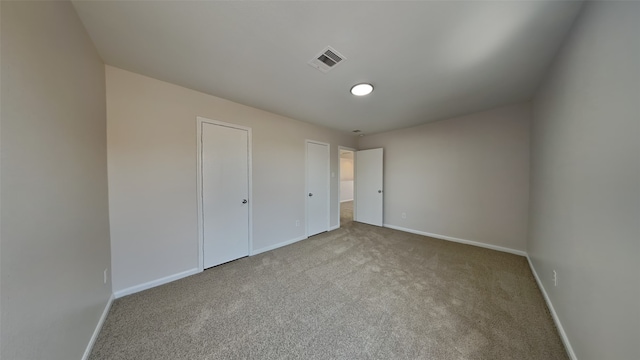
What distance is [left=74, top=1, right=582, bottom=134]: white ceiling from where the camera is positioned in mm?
1229

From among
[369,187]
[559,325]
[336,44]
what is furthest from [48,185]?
[369,187]

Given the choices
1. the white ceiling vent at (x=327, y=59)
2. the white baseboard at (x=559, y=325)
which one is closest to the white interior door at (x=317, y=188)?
the white ceiling vent at (x=327, y=59)

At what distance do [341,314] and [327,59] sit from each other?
2338 millimetres

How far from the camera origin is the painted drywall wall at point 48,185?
776 millimetres

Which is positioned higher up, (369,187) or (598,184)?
(598,184)

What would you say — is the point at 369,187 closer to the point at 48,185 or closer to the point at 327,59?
the point at 327,59

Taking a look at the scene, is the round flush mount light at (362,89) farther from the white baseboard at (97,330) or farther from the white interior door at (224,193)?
the white baseboard at (97,330)

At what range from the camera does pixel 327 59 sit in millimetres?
1706

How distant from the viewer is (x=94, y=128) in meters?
1.57

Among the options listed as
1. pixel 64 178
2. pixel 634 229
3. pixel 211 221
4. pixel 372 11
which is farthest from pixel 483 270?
pixel 64 178

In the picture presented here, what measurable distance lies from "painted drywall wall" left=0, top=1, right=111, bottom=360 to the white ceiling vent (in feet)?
5.30

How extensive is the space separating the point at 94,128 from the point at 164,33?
1.01 metres

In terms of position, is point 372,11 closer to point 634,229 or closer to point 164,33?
point 164,33

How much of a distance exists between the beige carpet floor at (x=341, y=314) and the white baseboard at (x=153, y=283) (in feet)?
0.24
